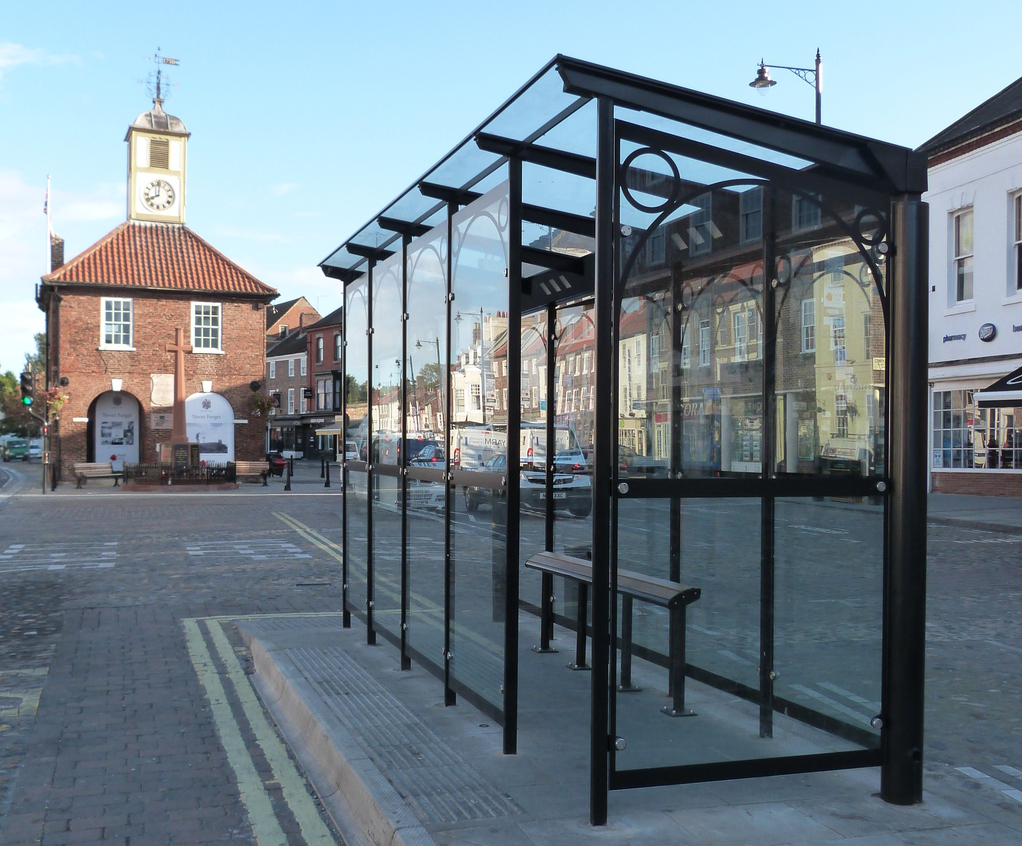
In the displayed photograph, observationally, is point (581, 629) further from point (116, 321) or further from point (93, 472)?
point (116, 321)

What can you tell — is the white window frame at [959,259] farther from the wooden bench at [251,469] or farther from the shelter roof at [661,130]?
the shelter roof at [661,130]

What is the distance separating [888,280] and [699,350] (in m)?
0.83

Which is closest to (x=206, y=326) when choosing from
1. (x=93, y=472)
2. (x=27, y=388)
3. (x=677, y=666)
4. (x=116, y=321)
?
(x=116, y=321)

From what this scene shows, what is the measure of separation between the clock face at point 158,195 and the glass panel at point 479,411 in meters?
37.5

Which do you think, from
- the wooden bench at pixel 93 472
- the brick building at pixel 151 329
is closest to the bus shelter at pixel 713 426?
the wooden bench at pixel 93 472

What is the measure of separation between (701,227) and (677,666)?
2109 mm

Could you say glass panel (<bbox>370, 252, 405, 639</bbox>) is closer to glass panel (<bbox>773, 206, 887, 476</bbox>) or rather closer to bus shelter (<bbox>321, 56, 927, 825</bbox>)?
bus shelter (<bbox>321, 56, 927, 825</bbox>)

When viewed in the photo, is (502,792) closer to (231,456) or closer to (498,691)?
(498,691)

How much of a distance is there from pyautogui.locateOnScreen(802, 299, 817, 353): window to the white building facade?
21200 mm

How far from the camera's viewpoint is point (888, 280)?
4156 mm

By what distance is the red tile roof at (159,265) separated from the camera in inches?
1444

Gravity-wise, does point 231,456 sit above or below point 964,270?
below

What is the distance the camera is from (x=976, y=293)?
24766 millimetres

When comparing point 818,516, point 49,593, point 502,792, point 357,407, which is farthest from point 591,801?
point 49,593
